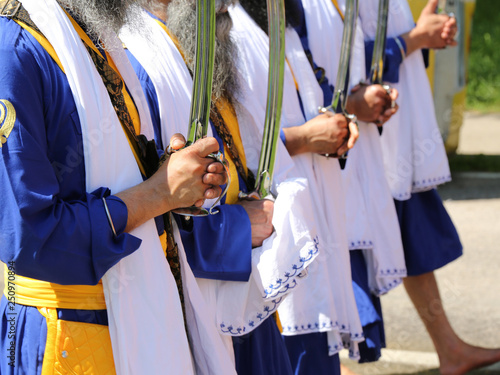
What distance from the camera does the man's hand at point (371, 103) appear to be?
3.14 m

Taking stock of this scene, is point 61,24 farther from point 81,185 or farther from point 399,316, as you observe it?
point 399,316

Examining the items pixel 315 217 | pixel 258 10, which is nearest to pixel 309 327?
pixel 315 217

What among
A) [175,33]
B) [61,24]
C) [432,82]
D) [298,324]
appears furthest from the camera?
[432,82]

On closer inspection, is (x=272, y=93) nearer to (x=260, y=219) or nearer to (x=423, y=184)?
(x=260, y=219)

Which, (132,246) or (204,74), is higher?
(204,74)

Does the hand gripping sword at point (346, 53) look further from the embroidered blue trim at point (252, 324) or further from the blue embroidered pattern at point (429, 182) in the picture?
the embroidered blue trim at point (252, 324)

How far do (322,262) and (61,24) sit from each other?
1.34 meters

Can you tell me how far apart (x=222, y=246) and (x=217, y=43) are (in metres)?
0.59

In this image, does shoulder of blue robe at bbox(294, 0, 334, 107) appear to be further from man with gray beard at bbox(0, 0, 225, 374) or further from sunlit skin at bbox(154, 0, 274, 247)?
man with gray beard at bbox(0, 0, 225, 374)

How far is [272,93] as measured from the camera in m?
2.06

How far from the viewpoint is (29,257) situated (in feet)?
5.12

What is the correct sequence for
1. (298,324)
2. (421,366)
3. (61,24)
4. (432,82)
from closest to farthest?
(61,24) < (298,324) < (421,366) < (432,82)

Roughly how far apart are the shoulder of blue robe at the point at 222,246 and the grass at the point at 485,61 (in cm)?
1202

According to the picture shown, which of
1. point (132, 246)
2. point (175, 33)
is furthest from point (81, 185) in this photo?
point (175, 33)
